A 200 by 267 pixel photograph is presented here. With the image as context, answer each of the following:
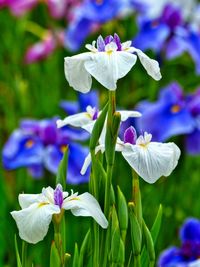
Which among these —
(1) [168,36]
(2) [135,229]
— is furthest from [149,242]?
(1) [168,36]

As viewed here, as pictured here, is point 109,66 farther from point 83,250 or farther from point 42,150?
point 42,150

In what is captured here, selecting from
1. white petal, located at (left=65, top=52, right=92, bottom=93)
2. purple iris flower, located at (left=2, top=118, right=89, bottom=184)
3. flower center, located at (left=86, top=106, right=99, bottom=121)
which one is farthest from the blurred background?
white petal, located at (left=65, top=52, right=92, bottom=93)

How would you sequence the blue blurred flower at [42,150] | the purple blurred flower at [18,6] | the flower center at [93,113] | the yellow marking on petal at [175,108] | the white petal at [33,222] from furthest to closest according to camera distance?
1. the purple blurred flower at [18,6]
2. the yellow marking on petal at [175,108]
3. the blue blurred flower at [42,150]
4. the flower center at [93,113]
5. the white petal at [33,222]

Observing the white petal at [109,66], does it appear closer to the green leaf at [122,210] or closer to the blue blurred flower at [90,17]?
the green leaf at [122,210]

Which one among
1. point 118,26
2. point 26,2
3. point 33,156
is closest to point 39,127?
point 33,156

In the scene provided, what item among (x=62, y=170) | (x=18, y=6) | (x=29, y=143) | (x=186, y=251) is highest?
(x=18, y=6)

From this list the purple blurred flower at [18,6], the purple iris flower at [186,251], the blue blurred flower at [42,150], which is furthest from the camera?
the purple blurred flower at [18,6]

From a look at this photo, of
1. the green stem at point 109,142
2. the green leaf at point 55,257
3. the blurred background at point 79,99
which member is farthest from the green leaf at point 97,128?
the blurred background at point 79,99
